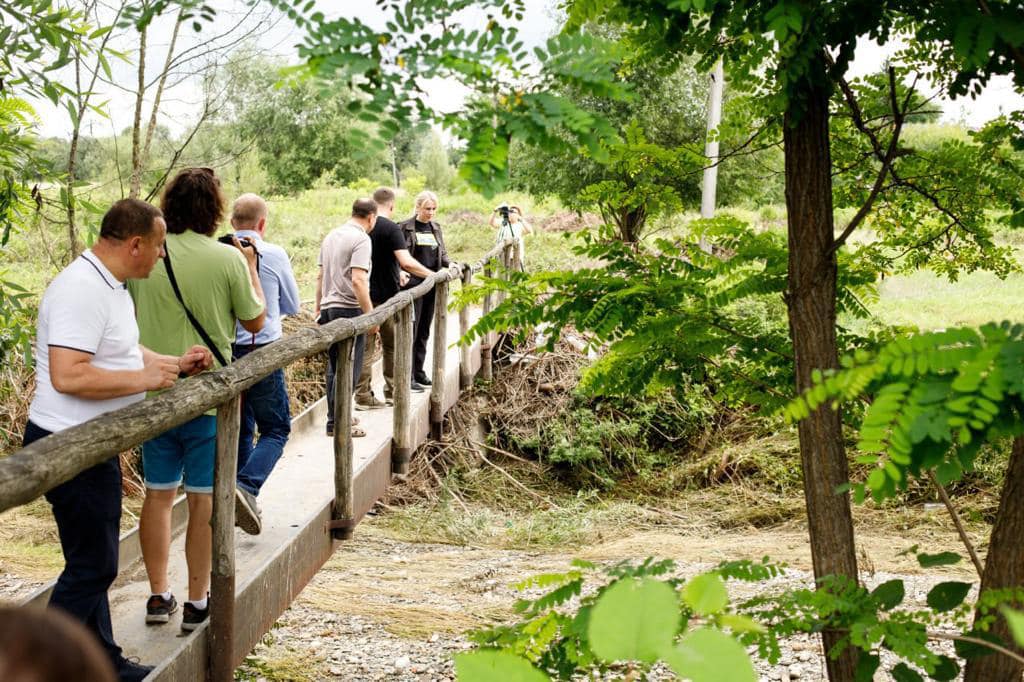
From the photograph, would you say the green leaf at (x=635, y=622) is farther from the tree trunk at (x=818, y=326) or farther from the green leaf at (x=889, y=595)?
the tree trunk at (x=818, y=326)

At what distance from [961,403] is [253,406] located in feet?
13.2

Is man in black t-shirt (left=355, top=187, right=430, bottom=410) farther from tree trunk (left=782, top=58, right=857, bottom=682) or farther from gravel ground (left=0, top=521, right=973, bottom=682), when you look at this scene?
tree trunk (left=782, top=58, right=857, bottom=682)

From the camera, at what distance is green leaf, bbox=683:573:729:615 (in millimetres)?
888

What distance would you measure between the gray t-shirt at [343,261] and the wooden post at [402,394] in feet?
1.28

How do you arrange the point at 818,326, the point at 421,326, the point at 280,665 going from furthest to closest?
the point at 421,326, the point at 280,665, the point at 818,326

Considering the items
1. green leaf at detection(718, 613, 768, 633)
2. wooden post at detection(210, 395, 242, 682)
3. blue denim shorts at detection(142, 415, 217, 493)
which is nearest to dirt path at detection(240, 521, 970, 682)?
wooden post at detection(210, 395, 242, 682)

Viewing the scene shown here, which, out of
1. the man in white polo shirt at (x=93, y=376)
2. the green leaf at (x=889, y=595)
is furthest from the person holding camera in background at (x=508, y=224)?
the green leaf at (x=889, y=595)

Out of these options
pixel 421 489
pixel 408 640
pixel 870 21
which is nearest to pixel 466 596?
pixel 408 640

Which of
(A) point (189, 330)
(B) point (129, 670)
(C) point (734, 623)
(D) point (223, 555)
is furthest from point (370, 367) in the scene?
(C) point (734, 623)

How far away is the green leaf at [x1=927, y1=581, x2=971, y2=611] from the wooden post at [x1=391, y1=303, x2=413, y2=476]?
4.53m

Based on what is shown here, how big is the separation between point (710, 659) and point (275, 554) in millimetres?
3715

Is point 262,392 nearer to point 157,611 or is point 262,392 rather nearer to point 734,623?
point 157,611

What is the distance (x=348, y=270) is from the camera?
647 cm

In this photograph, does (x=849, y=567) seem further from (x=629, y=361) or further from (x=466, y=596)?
(x=466, y=596)
